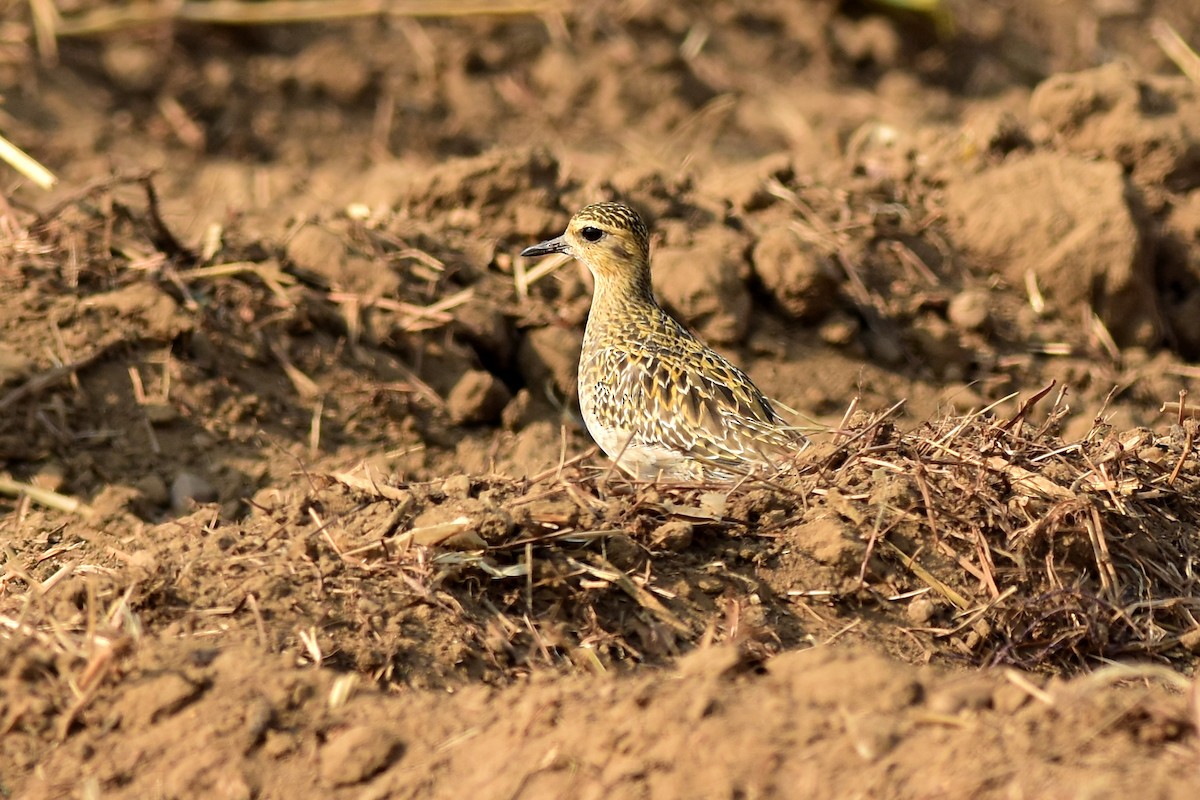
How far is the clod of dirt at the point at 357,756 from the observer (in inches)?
181

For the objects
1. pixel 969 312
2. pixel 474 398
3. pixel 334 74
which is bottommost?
pixel 474 398

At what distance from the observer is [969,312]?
9.81 metres

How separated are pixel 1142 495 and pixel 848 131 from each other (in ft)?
25.9

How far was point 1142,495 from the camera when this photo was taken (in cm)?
629

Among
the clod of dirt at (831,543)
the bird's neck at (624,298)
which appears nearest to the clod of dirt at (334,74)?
the bird's neck at (624,298)

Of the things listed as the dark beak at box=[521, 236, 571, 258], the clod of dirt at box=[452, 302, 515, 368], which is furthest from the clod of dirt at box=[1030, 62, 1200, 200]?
the clod of dirt at box=[452, 302, 515, 368]

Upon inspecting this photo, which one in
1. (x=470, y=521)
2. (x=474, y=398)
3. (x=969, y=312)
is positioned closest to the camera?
(x=470, y=521)

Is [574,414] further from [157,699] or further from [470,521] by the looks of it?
[157,699]

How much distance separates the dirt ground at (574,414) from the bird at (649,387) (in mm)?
512

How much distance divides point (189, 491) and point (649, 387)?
238 cm

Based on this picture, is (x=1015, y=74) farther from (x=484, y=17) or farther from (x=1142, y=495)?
(x=1142, y=495)

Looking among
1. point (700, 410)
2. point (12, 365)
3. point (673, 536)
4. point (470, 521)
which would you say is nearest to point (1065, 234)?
point (700, 410)

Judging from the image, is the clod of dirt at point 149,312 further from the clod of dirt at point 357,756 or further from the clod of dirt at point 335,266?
the clod of dirt at point 357,756

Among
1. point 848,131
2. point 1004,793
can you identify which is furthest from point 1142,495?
point 848,131
